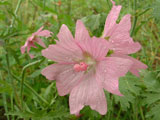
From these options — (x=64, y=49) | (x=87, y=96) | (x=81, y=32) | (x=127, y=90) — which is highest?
(x=81, y=32)

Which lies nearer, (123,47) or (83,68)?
(123,47)

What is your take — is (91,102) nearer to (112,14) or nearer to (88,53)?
(88,53)

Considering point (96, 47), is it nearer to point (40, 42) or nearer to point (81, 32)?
point (81, 32)

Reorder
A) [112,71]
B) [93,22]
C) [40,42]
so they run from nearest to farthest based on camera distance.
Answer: [112,71], [93,22], [40,42]

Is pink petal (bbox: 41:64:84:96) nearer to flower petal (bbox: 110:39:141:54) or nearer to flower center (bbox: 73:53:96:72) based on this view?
flower center (bbox: 73:53:96:72)

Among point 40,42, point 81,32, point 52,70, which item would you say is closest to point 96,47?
point 81,32

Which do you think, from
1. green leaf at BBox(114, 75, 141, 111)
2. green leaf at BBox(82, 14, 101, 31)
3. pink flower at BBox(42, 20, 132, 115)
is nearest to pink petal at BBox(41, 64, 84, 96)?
pink flower at BBox(42, 20, 132, 115)

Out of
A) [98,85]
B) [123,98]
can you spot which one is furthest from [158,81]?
[98,85]
